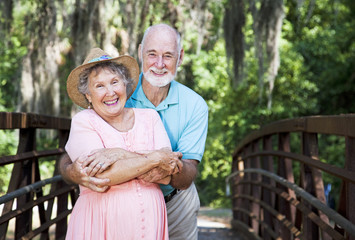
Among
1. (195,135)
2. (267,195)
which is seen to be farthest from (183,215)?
(267,195)

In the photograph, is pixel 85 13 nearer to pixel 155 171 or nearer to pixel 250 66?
pixel 155 171

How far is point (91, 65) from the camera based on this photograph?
2.17 meters

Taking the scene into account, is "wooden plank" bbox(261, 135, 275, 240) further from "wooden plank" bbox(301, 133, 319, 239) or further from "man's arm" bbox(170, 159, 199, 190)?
"man's arm" bbox(170, 159, 199, 190)

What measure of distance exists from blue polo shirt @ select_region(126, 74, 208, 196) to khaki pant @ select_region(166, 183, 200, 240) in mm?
107

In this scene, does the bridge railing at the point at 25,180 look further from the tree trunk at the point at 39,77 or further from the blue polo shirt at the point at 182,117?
the tree trunk at the point at 39,77

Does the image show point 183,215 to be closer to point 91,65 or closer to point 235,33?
point 91,65

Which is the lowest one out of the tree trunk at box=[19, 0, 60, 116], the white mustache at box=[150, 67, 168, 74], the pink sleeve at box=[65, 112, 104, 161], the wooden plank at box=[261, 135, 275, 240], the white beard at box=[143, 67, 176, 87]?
the wooden plank at box=[261, 135, 275, 240]

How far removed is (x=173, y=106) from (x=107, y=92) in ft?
1.71

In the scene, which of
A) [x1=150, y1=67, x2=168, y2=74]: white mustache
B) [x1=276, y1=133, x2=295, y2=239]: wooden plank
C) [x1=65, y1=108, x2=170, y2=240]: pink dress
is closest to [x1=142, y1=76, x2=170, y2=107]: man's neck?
[x1=150, y1=67, x2=168, y2=74]: white mustache

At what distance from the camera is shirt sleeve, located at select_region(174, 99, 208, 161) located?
245 cm

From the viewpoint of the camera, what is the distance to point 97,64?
2.16 metres

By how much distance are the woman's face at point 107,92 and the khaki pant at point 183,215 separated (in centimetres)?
67

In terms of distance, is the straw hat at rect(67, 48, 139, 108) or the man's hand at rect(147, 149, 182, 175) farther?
the straw hat at rect(67, 48, 139, 108)

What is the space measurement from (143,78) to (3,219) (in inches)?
37.0
